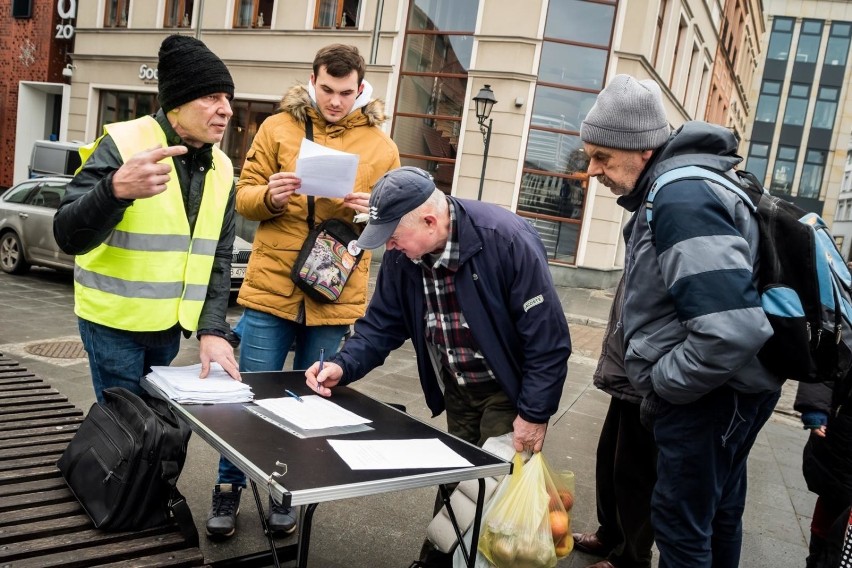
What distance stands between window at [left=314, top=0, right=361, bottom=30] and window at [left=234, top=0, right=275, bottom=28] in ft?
4.38

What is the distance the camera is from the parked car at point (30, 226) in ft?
31.5

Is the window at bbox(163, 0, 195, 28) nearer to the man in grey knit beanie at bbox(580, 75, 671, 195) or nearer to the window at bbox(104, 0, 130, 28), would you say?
the window at bbox(104, 0, 130, 28)

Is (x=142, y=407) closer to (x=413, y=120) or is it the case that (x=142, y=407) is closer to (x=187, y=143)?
(x=187, y=143)

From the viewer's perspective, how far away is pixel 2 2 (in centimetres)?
2181

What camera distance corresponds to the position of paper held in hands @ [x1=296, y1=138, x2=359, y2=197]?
273cm

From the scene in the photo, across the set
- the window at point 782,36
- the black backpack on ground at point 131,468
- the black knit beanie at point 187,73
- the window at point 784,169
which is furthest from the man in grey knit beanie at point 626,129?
the window at point 782,36

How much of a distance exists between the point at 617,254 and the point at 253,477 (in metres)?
15.6

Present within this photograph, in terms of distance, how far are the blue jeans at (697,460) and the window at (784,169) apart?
50.5 meters

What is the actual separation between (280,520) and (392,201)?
5.14 ft

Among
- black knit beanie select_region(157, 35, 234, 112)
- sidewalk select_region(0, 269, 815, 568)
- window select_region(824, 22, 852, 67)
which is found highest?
window select_region(824, 22, 852, 67)

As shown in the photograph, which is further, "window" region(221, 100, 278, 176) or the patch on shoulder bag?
"window" region(221, 100, 278, 176)

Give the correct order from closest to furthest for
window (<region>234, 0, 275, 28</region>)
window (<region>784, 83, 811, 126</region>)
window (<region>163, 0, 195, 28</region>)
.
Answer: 1. window (<region>234, 0, 275, 28</region>)
2. window (<region>163, 0, 195, 28</region>)
3. window (<region>784, 83, 811, 126</region>)

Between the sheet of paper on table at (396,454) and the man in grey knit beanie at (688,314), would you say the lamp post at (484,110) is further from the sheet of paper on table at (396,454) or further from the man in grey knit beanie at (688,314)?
the sheet of paper on table at (396,454)

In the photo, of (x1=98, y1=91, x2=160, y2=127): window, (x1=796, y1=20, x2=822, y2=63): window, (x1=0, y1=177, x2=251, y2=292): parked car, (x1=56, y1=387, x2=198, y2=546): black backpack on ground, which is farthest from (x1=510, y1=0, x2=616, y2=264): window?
(x1=796, y1=20, x2=822, y2=63): window
